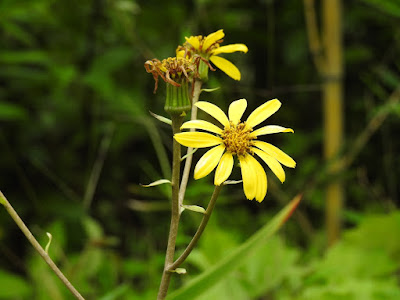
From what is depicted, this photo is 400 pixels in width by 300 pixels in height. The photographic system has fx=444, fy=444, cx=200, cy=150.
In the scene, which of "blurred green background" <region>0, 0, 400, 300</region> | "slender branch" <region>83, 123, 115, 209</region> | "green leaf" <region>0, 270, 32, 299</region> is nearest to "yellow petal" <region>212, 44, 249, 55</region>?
"blurred green background" <region>0, 0, 400, 300</region>

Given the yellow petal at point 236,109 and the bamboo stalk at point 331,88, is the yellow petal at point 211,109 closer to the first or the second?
the yellow petal at point 236,109

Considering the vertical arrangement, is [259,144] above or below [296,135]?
below

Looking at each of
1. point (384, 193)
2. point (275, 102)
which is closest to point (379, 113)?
point (384, 193)

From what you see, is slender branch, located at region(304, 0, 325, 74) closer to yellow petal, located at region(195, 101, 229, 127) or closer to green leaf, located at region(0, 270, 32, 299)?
yellow petal, located at region(195, 101, 229, 127)

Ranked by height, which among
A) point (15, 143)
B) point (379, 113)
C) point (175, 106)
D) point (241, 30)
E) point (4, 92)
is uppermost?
point (241, 30)

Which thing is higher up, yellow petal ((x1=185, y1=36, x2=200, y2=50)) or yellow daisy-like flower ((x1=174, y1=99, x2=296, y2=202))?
yellow petal ((x1=185, y1=36, x2=200, y2=50))

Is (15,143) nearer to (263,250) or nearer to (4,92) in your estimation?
(4,92)
